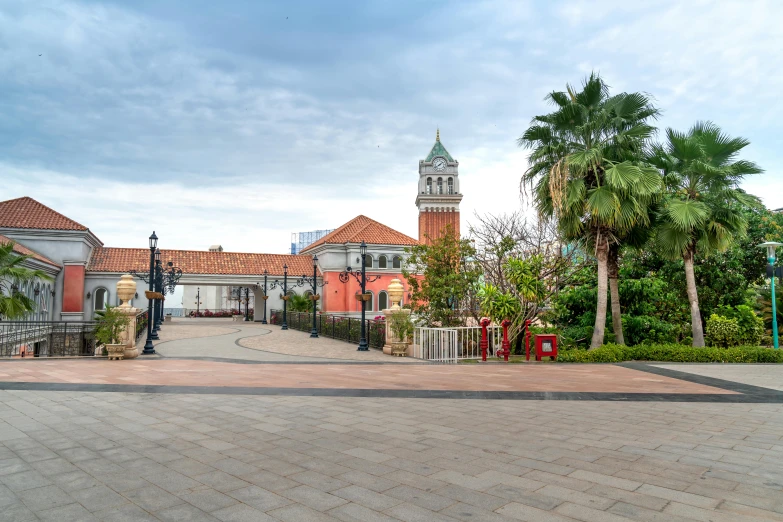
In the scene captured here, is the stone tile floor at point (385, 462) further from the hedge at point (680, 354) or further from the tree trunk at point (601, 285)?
the tree trunk at point (601, 285)

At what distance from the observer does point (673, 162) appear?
54.9 ft

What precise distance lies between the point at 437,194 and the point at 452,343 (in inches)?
1745

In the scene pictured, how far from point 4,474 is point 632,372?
12588 mm

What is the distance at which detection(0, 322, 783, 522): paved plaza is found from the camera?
4027 millimetres

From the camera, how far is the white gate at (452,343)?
1577 cm

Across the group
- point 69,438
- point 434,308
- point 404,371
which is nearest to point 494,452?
point 69,438

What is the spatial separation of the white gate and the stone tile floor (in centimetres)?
751

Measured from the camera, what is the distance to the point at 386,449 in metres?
5.64

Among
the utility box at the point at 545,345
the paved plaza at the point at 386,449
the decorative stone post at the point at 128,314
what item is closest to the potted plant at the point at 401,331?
the utility box at the point at 545,345

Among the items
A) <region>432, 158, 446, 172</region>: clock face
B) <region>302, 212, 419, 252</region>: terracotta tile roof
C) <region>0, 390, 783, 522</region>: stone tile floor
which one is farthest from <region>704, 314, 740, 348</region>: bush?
<region>432, 158, 446, 172</region>: clock face

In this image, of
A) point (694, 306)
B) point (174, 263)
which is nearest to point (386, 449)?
point (694, 306)

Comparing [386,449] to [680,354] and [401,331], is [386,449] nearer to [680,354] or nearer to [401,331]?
[401,331]

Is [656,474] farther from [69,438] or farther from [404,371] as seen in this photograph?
[404,371]

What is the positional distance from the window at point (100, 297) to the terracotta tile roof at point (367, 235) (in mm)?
16491
